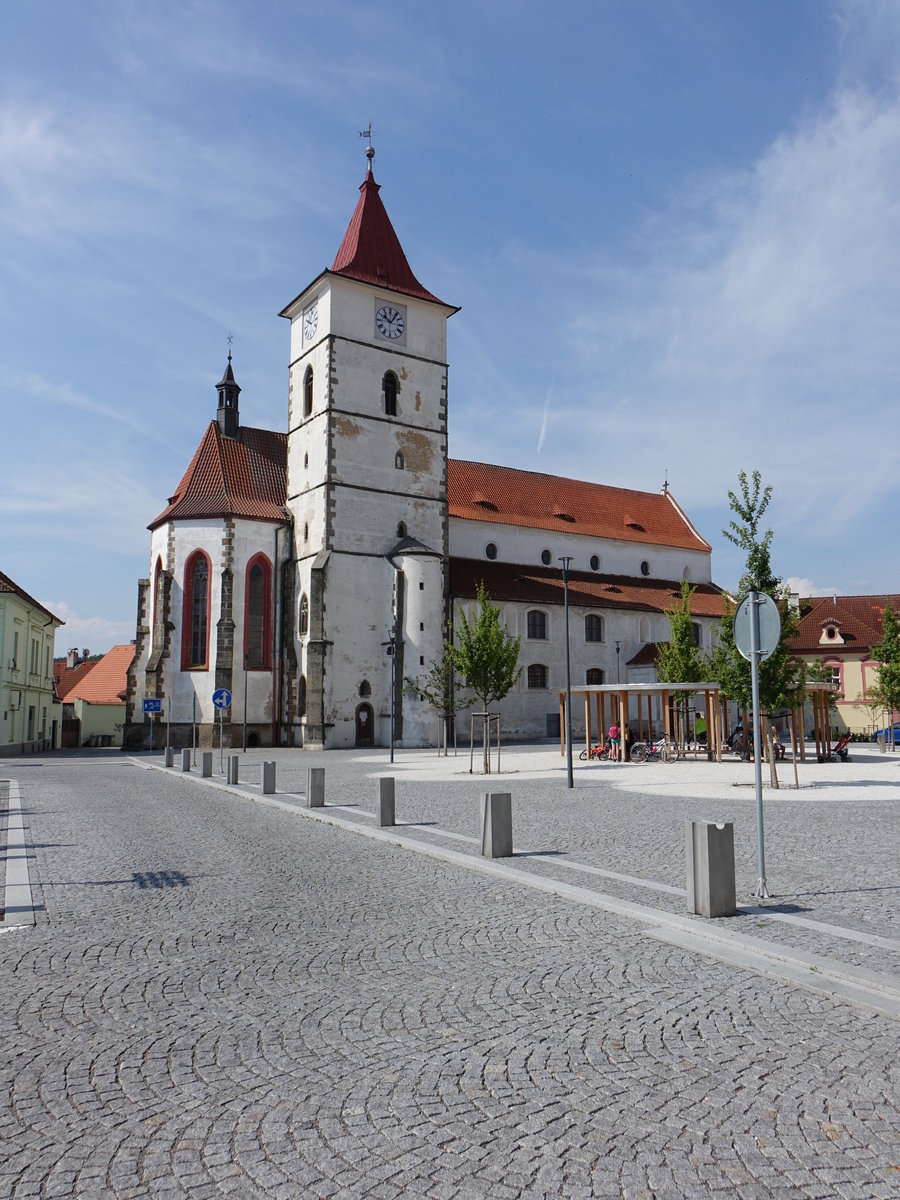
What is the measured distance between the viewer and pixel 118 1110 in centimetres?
385

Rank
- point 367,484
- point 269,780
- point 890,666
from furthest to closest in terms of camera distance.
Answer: point 367,484
point 890,666
point 269,780

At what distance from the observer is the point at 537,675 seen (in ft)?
157

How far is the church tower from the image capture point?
41500 mm

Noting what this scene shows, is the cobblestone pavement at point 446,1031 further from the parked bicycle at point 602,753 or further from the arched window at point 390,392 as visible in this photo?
the arched window at point 390,392

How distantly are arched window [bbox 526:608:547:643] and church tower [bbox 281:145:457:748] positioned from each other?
18.5 ft

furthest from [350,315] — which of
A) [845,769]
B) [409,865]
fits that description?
[409,865]

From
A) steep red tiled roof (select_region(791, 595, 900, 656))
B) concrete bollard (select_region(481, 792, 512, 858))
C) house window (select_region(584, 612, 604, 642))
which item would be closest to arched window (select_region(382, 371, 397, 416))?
house window (select_region(584, 612, 604, 642))

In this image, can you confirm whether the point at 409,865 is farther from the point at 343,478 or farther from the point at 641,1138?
the point at 343,478

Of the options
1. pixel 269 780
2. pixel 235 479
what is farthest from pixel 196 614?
pixel 269 780

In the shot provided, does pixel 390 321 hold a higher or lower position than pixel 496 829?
higher

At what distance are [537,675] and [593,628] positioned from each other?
4.61 meters

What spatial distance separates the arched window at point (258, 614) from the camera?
42.9m

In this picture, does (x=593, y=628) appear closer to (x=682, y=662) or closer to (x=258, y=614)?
(x=682, y=662)

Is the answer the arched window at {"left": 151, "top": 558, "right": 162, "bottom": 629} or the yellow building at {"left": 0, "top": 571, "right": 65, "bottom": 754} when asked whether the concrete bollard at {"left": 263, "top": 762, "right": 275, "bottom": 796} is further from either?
the yellow building at {"left": 0, "top": 571, "right": 65, "bottom": 754}
